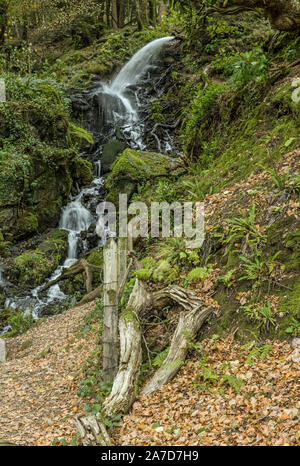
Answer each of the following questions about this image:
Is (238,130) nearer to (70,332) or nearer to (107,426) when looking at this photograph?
(70,332)

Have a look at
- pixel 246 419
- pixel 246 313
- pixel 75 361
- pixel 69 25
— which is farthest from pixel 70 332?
pixel 69 25

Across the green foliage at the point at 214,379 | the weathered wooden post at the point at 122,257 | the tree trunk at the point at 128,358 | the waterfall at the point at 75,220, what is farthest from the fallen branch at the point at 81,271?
the green foliage at the point at 214,379

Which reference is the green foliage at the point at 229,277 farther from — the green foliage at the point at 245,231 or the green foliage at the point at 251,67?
the green foliage at the point at 251,67

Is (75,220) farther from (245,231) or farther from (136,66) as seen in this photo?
(136,66)

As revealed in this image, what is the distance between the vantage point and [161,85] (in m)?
20.4

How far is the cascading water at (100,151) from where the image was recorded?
36.0 ft

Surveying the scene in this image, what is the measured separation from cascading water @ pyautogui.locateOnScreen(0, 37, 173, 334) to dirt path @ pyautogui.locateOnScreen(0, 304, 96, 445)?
1.81 meters

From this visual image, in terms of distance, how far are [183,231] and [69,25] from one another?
2588cm

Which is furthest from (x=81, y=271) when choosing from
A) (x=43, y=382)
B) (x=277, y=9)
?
(x=277, y=9)

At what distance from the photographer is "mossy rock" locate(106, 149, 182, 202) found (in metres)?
10.8

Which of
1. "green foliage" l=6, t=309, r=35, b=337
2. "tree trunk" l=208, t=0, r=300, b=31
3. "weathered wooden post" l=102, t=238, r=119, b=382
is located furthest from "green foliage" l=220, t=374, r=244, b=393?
"green foliage" l=6, t=309, r=35, b=337

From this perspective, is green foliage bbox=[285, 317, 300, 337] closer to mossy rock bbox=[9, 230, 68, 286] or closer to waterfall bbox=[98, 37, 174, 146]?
mossy rock bbox=[9, 230, 68, 286]

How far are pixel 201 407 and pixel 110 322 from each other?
163 centimetres

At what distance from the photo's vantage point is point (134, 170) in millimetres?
10977
